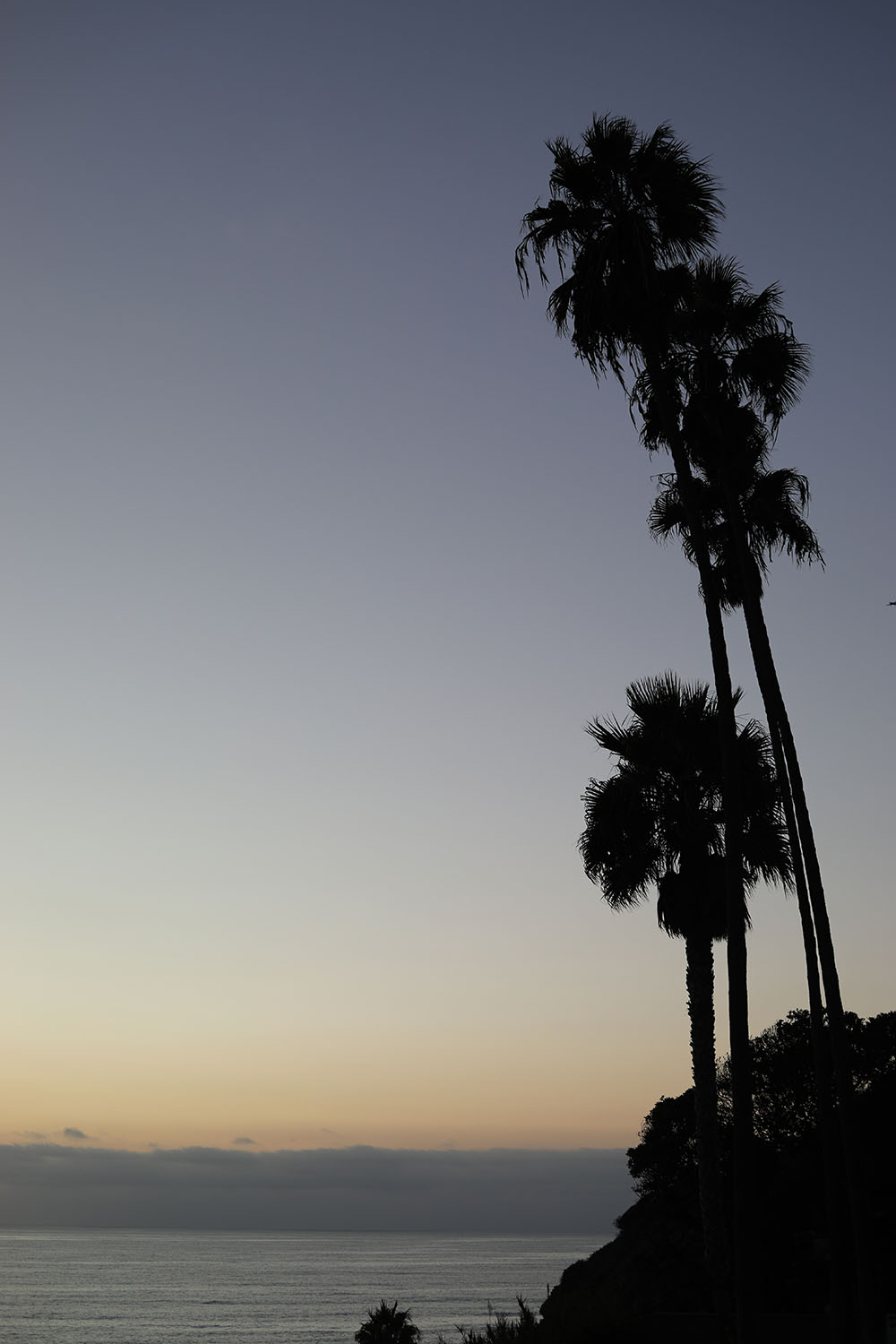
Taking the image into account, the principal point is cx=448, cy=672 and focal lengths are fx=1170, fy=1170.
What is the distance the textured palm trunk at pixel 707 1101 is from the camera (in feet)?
69.1

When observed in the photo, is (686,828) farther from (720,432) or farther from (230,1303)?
(230,1303)

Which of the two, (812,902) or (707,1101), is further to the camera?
(707,1101)

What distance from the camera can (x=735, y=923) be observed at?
14.1m

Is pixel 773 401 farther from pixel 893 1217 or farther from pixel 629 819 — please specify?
pixel 893 1217

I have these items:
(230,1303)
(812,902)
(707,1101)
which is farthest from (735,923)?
(230,1303)

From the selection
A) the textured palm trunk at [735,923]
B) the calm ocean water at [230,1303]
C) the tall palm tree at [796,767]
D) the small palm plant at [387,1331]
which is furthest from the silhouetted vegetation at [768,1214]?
the calm ocean water at [230,1303]

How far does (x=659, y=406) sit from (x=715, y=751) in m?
Answer: 9.58

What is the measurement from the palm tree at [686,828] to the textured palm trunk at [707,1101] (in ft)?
0.08

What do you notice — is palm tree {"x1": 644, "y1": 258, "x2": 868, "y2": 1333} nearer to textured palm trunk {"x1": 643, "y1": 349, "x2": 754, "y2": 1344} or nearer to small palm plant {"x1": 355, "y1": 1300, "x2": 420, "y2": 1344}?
textured palm trunk {"x1": 643, "y1": 349, "x2": 754, "y2": 1344}

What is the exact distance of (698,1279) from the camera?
23.9 meters

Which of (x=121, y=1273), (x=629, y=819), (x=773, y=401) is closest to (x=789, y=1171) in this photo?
(x=629, y=819)

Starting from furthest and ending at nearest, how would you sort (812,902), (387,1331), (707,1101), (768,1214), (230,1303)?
(230,1303) < (387,1331) < (768,1214) < (707,1101) < (812,902)

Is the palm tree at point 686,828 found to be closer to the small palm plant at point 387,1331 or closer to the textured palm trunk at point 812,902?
the textured palm trunk at point 812,902

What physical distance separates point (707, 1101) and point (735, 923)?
974 centimetres
